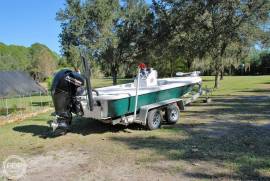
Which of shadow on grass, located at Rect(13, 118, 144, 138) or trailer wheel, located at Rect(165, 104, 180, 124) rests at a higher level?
trailer wheel, located at Rect(165, 104, 180, 124)

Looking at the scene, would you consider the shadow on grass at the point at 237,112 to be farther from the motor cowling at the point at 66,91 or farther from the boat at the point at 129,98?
the motor cowling at the point at 66,91

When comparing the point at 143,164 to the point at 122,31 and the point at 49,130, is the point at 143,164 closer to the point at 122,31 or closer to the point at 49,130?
the point at 49,130

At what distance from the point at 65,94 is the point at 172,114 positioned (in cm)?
312

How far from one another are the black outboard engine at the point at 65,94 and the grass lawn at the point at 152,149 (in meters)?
0.51

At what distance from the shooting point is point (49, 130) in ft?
32.0

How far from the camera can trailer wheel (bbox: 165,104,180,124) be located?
9.70 meters

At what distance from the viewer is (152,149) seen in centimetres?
698

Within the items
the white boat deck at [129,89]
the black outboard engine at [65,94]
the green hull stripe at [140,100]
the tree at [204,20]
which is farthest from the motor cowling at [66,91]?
the tree at [204,20]

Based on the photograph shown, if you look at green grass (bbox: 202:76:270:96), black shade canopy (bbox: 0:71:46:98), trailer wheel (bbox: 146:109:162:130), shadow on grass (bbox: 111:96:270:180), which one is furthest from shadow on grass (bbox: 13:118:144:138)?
A: green grass (bbox: 202:76:270:96)

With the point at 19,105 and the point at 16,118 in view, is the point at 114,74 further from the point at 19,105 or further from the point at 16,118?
the point at 16,118

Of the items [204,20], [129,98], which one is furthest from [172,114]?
[204,20]

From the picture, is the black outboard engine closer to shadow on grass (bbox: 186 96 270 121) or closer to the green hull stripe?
the green hull stripe

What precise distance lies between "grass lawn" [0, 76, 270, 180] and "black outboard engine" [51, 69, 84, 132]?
1.66 feet

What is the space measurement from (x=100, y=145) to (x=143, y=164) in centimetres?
188
